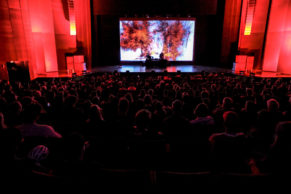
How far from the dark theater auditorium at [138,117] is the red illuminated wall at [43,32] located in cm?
7

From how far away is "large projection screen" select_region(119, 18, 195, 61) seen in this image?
A: 714 inches

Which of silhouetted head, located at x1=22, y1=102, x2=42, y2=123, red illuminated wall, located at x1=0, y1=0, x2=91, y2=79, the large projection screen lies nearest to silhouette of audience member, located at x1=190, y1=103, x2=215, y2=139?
silhouetted head, located at x1=22, y1=102, x2=42, y2=123

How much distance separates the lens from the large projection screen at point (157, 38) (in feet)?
59.5

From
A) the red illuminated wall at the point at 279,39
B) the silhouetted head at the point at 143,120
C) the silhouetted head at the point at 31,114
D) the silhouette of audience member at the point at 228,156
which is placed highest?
the red illuminated wall at the point at 279,39

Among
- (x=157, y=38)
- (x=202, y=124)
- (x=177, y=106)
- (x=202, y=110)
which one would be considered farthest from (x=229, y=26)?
(x=202, y=124)

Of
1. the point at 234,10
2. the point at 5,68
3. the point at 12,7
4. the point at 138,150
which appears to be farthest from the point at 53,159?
the point at 234,10

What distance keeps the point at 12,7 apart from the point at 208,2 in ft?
43.5

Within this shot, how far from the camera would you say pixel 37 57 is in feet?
43.0

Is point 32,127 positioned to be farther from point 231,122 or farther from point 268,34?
point 268,34

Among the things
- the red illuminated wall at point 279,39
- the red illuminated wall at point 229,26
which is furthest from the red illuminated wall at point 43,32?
the red illuminated wall at point 279,39

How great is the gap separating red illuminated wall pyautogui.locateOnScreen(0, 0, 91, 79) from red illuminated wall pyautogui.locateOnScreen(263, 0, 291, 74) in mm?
14204

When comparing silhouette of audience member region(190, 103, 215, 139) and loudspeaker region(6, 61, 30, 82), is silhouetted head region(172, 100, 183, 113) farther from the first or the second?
loudspeaker region(6, 61, 30, 82)

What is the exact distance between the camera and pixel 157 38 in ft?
60.4

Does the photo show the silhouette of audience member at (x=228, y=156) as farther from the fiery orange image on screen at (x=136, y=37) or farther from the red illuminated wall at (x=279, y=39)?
the fiery orange image on screen at (x=136, y=37)
